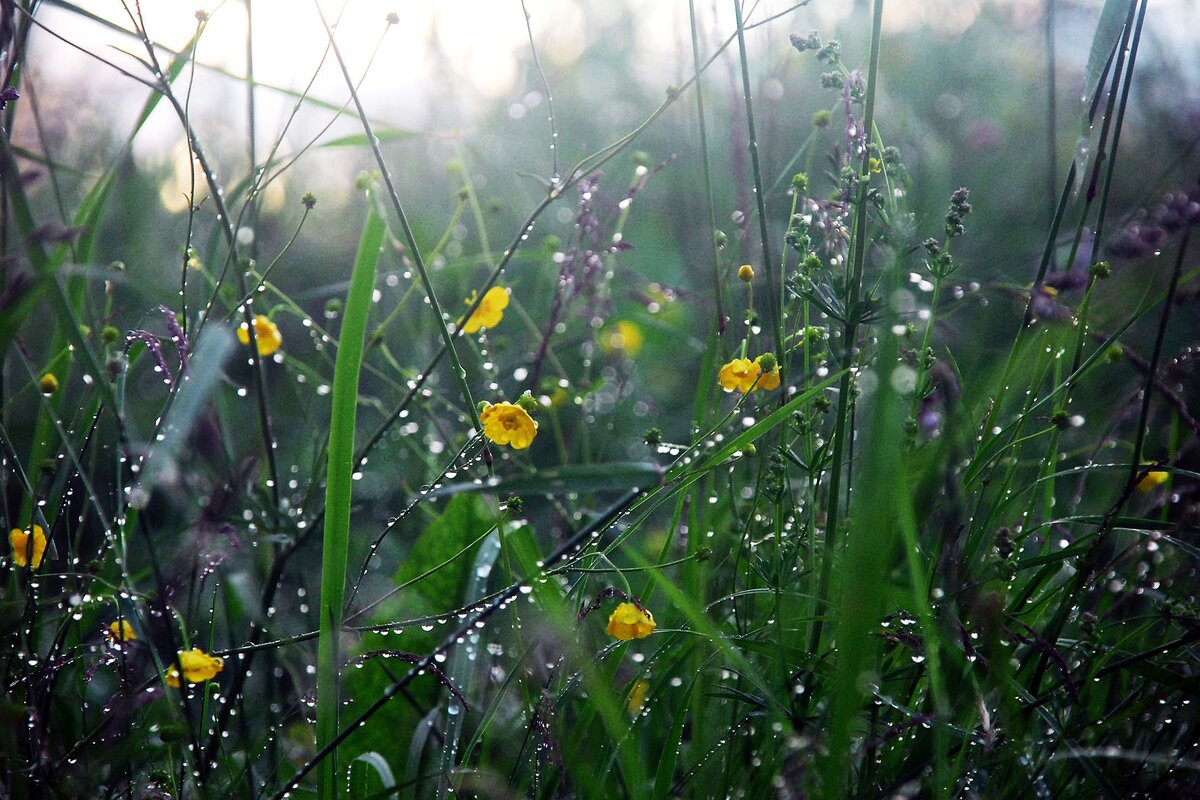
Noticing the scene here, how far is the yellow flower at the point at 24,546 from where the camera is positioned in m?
0.92

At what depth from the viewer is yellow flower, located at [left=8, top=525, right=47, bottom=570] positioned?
919mm

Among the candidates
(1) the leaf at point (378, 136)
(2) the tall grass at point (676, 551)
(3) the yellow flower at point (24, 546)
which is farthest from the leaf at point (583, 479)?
(1) the leaf at point (378, 136)

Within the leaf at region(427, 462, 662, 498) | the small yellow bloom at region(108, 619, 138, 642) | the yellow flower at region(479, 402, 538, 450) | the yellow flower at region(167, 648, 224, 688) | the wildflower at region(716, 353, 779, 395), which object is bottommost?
the yellow flower at region(167, 648, 224, 688)

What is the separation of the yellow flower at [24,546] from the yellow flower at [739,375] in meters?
0.74

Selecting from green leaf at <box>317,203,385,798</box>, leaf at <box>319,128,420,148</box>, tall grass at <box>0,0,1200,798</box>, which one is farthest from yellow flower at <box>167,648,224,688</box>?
leaf at <box>319,128,420,148</box>

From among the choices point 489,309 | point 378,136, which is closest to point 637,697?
point 489,309

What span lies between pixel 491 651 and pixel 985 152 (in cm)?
204

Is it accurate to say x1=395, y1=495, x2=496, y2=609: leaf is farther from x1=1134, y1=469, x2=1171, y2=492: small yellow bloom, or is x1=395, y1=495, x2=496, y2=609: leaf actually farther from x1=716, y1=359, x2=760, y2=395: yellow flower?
x1=1134, y1=469, x2=1171, y2=492: small yellow bloom

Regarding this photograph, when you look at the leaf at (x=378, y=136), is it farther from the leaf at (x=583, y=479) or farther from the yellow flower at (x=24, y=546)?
the leaf at (x=583, y=479)

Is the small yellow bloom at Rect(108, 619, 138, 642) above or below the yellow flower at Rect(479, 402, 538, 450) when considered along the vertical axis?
below

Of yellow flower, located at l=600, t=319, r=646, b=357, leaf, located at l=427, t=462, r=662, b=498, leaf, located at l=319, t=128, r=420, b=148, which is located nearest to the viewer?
leaf, located at l=427, t=462, r=662, b=498

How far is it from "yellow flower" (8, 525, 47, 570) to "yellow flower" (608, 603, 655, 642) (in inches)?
23.0

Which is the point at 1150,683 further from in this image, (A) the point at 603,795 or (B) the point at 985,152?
(B) the point at 985,152

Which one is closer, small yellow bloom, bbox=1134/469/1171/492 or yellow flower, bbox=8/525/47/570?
yellow flower, bbox=8/525/47/570
